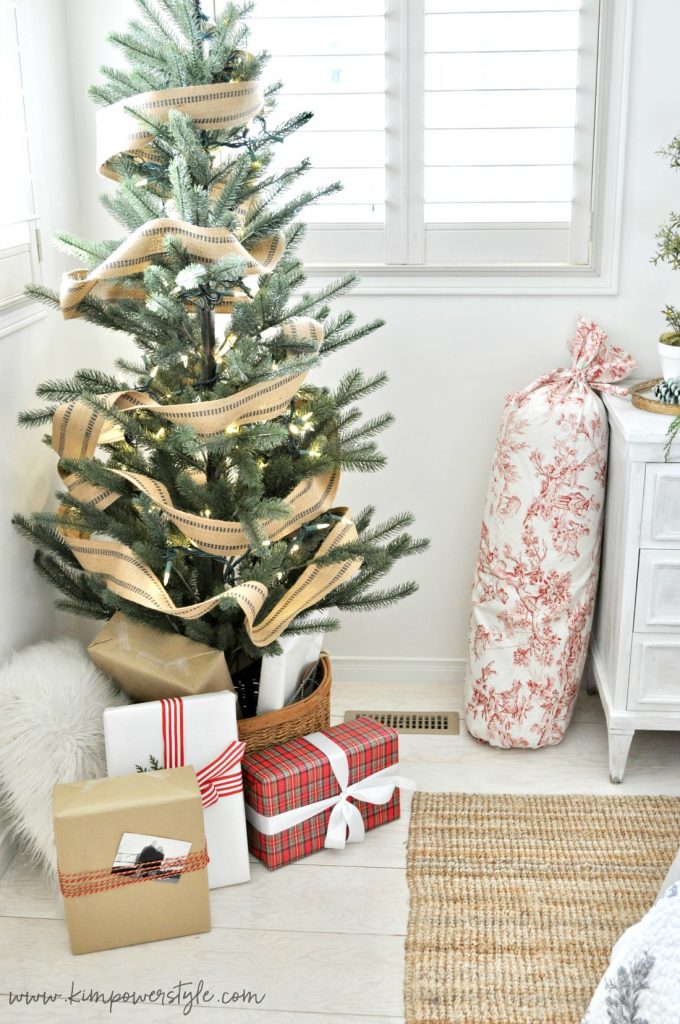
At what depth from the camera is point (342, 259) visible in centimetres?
254

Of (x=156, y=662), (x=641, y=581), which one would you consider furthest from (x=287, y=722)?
(x=641, y=581)

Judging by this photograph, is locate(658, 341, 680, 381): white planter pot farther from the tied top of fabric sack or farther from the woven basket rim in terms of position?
the woven basket rim

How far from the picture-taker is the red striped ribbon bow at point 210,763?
1920 millimetres

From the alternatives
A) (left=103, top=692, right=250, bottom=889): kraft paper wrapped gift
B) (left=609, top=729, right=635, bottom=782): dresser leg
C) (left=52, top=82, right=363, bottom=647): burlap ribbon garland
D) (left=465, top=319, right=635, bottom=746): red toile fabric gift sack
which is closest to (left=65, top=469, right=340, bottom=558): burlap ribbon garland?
(left=52, top=82, right=363, bottom=647): burlap ribbon garland

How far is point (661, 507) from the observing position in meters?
2.14

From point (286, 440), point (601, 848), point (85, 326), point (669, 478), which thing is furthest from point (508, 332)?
point (601, 848)

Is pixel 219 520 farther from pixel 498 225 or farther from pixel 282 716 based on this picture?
pixel 498 225

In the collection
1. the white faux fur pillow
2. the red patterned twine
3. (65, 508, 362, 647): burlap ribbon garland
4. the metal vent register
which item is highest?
(65, 508, 362, 647): burlap ribbon garland

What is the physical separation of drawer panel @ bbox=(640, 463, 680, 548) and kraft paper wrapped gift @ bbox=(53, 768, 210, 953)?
1050mm

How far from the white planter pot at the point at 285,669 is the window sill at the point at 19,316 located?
84cm

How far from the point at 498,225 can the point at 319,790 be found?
137 cm

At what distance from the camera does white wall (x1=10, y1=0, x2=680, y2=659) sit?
2.35 m

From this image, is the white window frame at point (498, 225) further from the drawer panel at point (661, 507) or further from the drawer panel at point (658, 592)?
the drawer panel at point (658, 592)

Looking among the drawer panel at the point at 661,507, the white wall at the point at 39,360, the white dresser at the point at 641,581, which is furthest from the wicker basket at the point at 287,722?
the drawer panel at the point at 661,507
